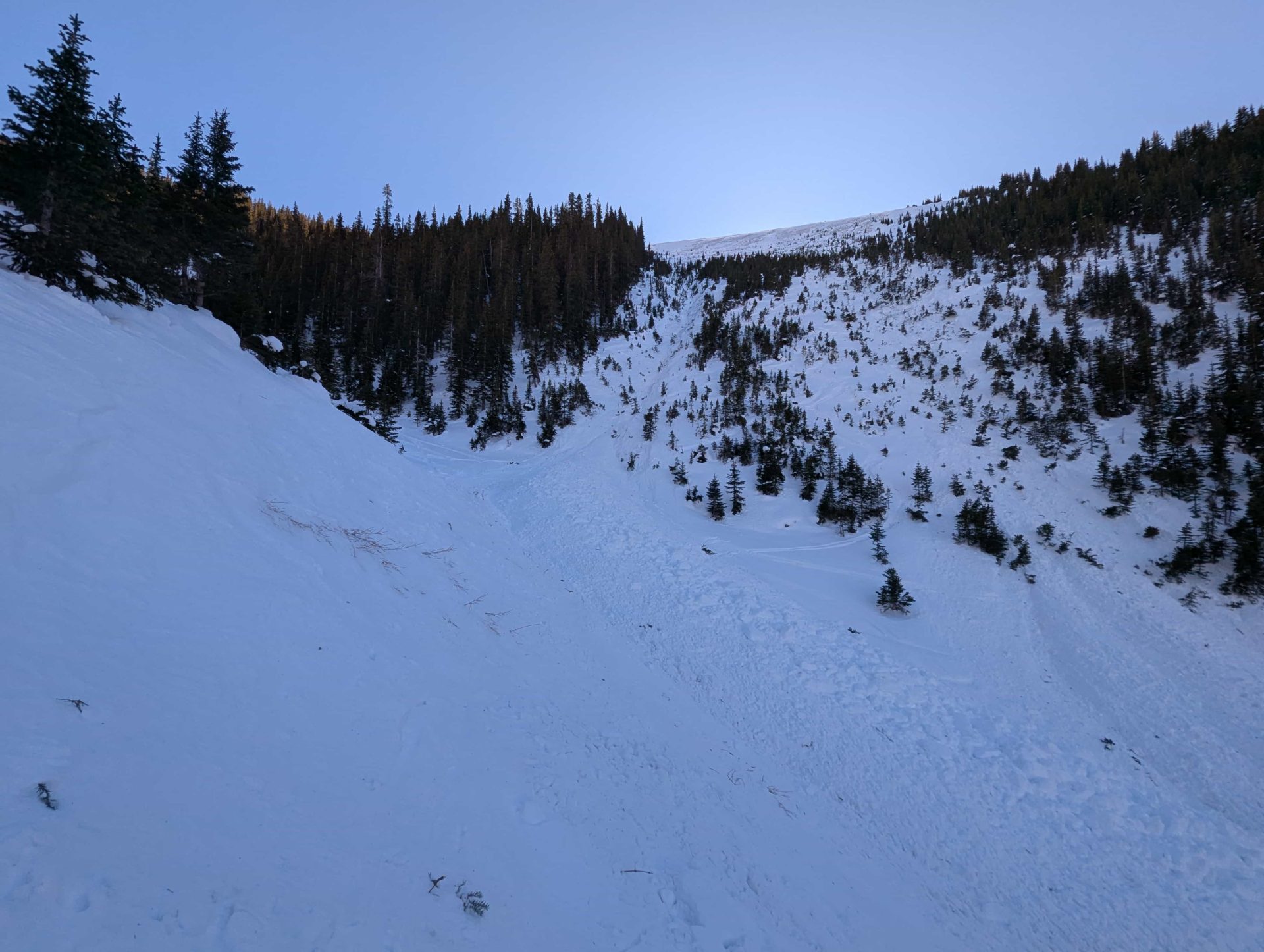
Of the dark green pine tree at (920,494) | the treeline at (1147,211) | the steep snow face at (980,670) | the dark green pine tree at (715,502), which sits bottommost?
the steep snow face at (980,670)

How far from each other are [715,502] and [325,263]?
2205 inches

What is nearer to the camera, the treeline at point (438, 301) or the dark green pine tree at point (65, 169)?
the dark green pine tree at point (65, 169)

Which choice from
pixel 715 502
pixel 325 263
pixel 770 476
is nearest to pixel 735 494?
pixel 715 502

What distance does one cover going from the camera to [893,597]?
40.0 feet

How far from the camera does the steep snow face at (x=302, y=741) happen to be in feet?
9.81

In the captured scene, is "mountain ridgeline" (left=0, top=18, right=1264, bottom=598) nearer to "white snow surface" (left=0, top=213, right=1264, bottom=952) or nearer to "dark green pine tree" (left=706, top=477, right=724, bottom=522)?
"dark green pine tree" (left=706, top=477, right=724, bottom=522)

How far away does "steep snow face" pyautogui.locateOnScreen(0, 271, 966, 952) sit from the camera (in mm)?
2990

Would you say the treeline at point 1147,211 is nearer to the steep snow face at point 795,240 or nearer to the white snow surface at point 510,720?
the steep snow face at point 795,240

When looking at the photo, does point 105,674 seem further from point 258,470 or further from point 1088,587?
point 1088,587

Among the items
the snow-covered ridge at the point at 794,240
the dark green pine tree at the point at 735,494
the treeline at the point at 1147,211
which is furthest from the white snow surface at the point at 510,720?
the snow-covered ridge at the point at 794,240

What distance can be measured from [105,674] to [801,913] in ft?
23.5

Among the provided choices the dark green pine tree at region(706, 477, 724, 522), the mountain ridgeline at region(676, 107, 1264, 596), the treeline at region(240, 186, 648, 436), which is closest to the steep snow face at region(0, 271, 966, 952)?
the dark green pine tree at region(706, 477, 724, 522)

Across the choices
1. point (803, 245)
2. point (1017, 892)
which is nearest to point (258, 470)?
point (1017, 892)

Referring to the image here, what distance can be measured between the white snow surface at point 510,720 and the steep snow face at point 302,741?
0.10 feet
